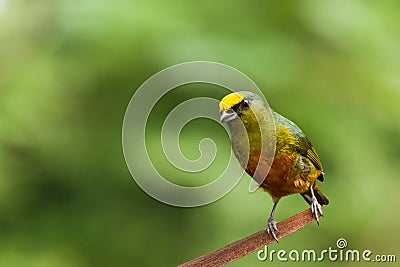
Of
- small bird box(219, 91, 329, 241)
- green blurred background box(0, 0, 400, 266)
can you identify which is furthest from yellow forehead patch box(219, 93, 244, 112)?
green blurred background box(0, 0, 400, 266)

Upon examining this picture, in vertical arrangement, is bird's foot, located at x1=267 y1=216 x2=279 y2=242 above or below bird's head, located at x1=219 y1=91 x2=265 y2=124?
below

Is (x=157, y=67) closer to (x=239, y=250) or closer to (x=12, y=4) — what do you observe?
(x=12, y=4)

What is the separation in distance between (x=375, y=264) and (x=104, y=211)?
1.27 ft

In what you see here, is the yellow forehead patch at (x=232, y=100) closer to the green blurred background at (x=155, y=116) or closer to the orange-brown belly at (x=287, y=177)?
the orange-brown belly at (x=287, y=177)

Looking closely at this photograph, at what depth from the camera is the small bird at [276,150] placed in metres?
0.29

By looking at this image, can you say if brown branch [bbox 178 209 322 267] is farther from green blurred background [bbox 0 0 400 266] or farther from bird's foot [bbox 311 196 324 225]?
green blurred background [bbox 0 0 400 266]

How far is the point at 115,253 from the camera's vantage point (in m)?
0.80

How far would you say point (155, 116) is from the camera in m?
0.82

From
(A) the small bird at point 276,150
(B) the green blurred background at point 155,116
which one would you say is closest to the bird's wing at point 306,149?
(A) the small bird at point 276,150

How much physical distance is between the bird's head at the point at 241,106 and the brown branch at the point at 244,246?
0.18 feet

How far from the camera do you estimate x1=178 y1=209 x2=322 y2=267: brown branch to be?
0.23 meters

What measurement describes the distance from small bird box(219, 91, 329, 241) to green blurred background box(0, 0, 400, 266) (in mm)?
377

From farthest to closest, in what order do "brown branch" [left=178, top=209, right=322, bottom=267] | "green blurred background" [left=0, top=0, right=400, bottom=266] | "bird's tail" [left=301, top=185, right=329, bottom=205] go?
1. "green blurred background" [left=0, top=0, right=400, bottom=266]
2. "bird's tail" [left=301, top=185, right=329, bottom=205]
3. "brown branch" [left=178, top=209, right=322, bottom=267]

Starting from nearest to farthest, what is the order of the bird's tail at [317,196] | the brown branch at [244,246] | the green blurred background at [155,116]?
the brown branch at [244,246] < the bird's tail at [317,196] < the green blurred background at [155,116]
